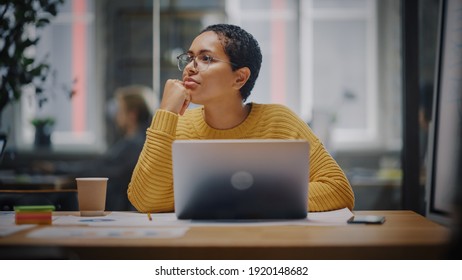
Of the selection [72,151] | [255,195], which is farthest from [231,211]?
[72,151]

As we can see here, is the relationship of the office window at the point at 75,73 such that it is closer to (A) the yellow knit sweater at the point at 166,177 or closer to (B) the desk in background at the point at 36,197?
(B) the desk in background at the point at 36,197

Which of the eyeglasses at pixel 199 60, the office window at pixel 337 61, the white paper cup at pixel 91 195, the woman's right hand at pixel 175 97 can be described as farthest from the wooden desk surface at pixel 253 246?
the office window at pixel 337 61

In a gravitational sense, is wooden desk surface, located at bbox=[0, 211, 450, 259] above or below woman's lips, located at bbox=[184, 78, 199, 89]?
below

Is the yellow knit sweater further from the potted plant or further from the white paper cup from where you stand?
the potted plant

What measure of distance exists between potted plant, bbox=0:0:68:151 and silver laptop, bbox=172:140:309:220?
0.96m

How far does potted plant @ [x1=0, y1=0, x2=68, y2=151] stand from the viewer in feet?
6.60

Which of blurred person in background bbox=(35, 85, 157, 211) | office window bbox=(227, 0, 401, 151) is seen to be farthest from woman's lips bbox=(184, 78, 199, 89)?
office window bbox=(227, 0, 401, 151)

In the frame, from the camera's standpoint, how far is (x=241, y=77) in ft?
6.46

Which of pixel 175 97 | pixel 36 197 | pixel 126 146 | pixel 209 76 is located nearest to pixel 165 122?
pixel 175 97

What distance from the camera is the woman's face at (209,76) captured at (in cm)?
182

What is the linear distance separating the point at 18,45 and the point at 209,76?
0.70 metres

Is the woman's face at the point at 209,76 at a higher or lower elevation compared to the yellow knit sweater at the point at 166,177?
higher

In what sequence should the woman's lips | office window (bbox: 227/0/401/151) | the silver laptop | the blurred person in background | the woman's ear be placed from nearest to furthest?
the silver laptop
the woman's lips
the woman's ear
the blurred person in background
office window (bbox: 227/0/401/151)

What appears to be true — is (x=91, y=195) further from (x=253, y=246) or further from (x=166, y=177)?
(x=253, y=246)
